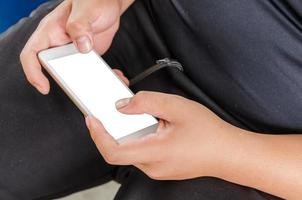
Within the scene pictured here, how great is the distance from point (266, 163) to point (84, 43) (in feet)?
0.91

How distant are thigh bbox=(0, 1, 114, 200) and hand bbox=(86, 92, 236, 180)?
0.46 feet

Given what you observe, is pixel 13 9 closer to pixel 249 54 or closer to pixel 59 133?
pixel 59 133

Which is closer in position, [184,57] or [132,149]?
[132,149]

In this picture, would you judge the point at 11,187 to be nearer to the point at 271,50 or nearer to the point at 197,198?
the point at 197,198

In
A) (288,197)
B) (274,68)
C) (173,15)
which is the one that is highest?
(173,15)

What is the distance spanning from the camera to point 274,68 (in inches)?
21.4

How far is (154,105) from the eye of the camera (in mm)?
481

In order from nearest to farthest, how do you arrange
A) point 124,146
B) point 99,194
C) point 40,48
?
point 124,146, point 40,48, point 99,194

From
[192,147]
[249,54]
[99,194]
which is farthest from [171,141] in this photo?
[99,194]

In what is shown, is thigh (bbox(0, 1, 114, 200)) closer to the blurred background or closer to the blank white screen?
the blank white screen

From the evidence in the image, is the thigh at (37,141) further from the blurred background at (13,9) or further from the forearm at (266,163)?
the blurred background at (13,9)

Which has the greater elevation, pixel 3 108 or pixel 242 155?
pixel 3 108

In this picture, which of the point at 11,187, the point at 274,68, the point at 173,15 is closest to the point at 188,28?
the point at 173,15

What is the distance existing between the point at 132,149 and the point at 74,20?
0.21 metres
